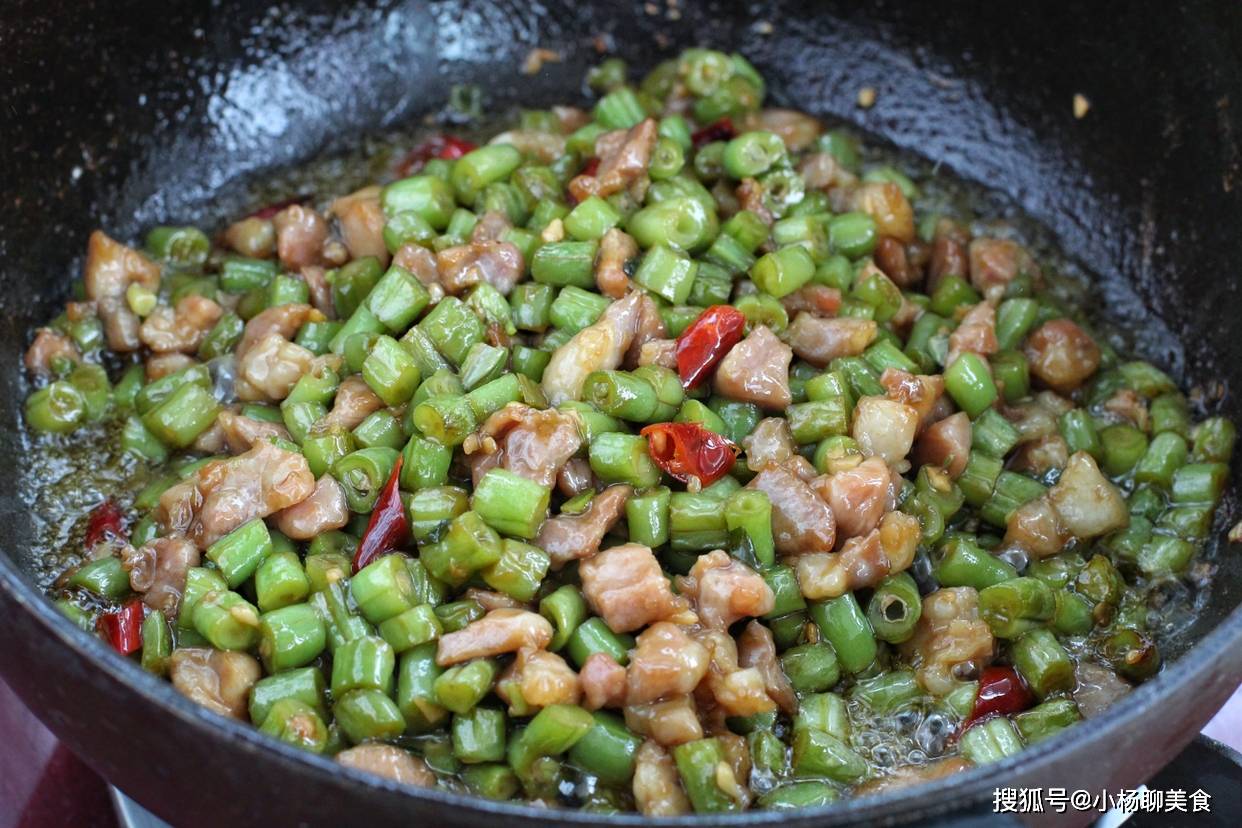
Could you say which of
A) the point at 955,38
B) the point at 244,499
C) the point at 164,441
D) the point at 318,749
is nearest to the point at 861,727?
the point at 318,749

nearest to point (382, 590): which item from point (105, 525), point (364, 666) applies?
point (364, 666)

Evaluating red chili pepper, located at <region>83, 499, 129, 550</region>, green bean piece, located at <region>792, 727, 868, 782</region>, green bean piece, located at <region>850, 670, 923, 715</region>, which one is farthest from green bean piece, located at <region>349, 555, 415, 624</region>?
green bean piece, located at <region>850, 670, 923, 715</region>

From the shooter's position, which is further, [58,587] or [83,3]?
[83,3]

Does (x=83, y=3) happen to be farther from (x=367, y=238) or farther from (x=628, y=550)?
(x=628, y=550)

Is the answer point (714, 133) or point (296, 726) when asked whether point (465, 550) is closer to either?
point (296, 726)

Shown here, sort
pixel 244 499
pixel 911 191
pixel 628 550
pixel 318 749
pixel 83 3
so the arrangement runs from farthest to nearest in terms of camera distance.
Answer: pixel 911 191, pixel 83 3, pixel 244 499, pixel 628 550, pixel 318 749

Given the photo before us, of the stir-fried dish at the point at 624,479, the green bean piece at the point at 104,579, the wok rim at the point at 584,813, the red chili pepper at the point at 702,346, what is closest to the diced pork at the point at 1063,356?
the stir-fried dish at the point at 624,479
